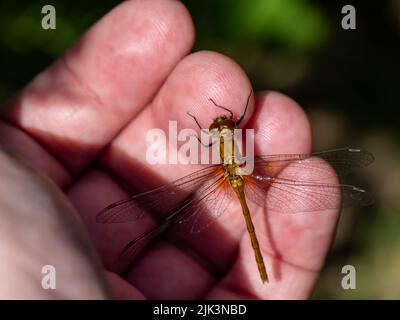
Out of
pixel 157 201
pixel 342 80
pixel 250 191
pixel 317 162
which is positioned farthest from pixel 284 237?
pixel 342 80

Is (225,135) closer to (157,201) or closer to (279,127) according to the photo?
(279,127)

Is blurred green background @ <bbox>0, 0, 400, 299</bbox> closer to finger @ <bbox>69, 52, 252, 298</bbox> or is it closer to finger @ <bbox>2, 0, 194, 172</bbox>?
finger @ <bbox>2, 0, 194, 172</bbox>

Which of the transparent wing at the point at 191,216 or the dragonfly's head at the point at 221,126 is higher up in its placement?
the dragonfly's head at the point at 221,126

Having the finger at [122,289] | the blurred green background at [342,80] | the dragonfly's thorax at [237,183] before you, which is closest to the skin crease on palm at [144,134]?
the dragonfly's thorax at [237,183]

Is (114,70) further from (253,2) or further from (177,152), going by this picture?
(253,2)

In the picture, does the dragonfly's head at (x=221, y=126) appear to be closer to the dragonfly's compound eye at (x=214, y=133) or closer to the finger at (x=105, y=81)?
the dragonfly's compound eye at (x=214, y=133)

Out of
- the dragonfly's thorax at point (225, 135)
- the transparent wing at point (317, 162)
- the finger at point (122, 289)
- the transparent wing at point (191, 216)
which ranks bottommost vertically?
the finger at point (122, 289)

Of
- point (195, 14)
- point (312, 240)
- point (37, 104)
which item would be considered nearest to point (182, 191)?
point (312, 240)
